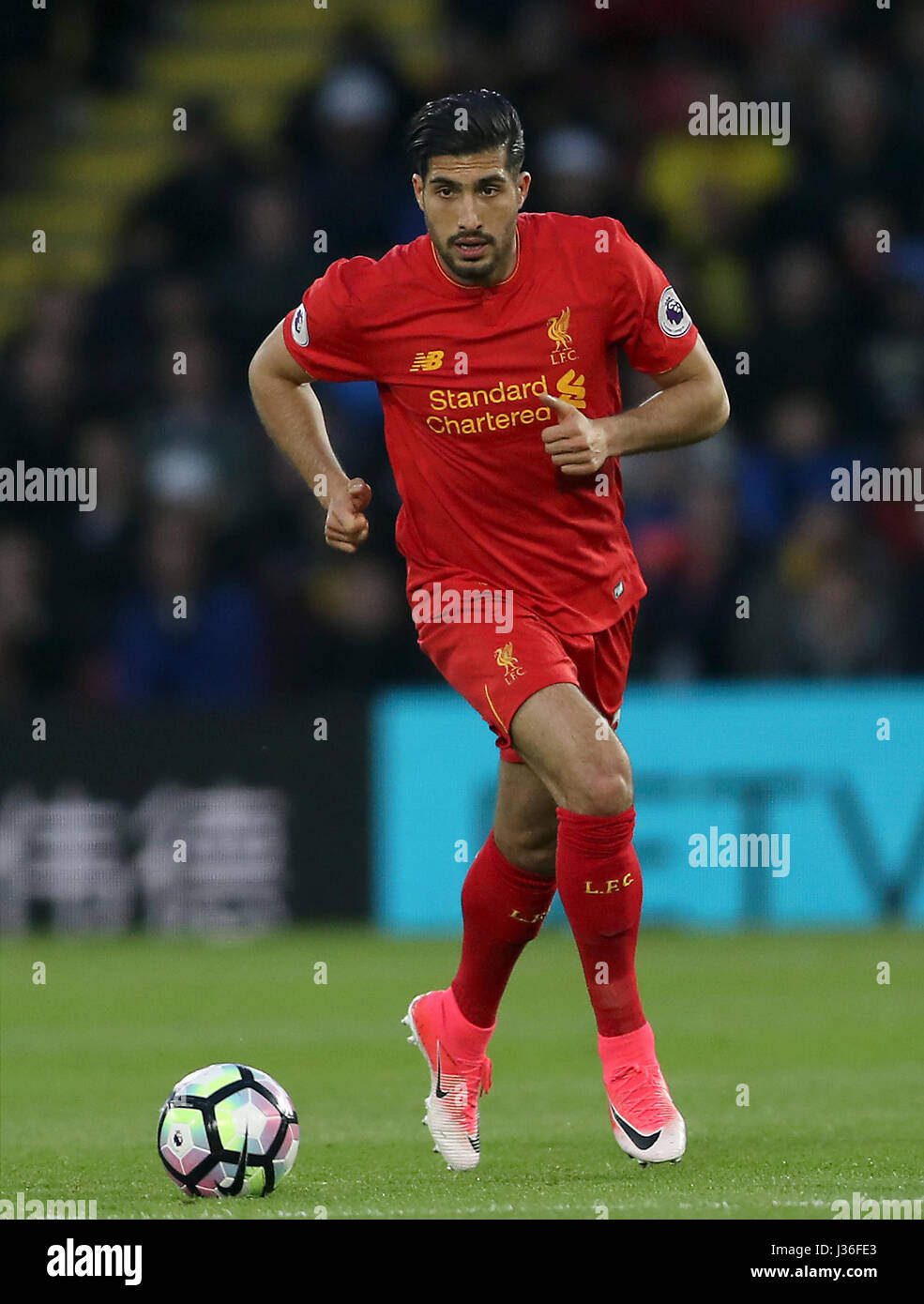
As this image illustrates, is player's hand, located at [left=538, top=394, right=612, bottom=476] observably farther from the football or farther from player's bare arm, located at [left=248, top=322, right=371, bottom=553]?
the football

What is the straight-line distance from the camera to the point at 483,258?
5.43 m

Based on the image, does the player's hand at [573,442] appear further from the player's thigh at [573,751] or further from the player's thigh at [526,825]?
the player's thigh at [526,825]

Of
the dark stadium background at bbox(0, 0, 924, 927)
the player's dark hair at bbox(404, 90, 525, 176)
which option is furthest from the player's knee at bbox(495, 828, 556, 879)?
the dark stadium background at bbox(0, 0, 924, 927)

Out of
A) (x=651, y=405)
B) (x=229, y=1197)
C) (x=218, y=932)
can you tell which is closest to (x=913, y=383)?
(x=218, y=932)

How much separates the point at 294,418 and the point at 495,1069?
245cm

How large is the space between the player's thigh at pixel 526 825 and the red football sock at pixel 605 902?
0.77 ft

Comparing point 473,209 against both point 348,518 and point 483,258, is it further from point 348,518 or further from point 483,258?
point 348,518

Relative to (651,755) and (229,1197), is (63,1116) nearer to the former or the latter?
(229,1197)

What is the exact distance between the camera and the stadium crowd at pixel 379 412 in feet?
38.0

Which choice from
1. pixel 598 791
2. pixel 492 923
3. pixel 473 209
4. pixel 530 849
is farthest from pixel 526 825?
pixel 473 209

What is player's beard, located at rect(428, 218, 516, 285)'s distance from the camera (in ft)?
17.8

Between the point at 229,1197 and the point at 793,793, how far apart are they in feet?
21.1

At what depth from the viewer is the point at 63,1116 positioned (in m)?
6.43

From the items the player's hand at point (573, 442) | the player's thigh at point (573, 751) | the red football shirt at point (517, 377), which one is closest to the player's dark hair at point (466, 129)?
the red football shirt at point (517, 377)
